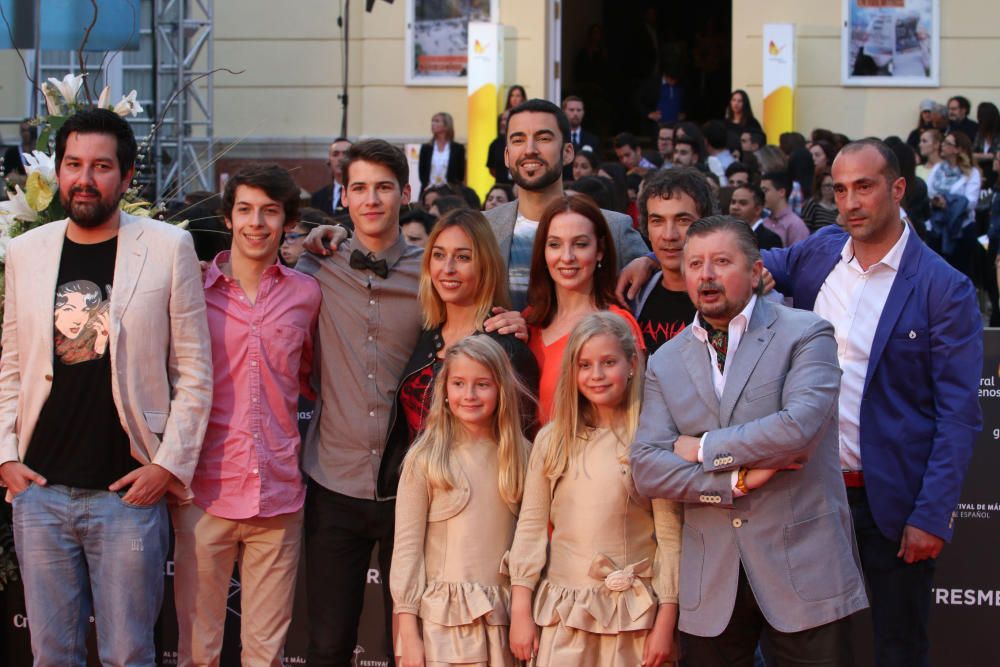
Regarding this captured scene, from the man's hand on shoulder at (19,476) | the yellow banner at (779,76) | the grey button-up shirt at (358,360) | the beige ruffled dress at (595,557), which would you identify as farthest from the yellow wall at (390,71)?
the beige ruffled dress at (595,557)

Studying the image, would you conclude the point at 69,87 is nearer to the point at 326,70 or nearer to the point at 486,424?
the point at 486,424

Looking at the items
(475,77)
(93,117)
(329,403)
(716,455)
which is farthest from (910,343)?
(475,77)

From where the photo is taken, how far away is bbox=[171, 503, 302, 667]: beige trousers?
4480 millimetres

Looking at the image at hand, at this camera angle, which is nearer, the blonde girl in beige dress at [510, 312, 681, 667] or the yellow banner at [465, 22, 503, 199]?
the blonde girl in beige dress at [510, 312, 681, 667]

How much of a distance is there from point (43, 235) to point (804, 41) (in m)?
12.1

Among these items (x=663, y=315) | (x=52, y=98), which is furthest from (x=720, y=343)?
(x=52, y=98)

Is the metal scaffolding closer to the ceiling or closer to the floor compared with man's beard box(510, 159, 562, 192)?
closer to the ceiling

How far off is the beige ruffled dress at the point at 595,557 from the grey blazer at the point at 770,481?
0.14m

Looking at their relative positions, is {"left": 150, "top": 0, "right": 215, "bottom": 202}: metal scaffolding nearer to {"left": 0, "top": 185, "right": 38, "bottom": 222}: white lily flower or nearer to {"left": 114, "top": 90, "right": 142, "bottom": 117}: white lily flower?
{"left": 114, "top": 90, "right": 142, "bottom": 117}: white lily flower

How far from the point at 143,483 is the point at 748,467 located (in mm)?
1892

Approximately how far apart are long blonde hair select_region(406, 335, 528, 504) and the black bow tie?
48cm

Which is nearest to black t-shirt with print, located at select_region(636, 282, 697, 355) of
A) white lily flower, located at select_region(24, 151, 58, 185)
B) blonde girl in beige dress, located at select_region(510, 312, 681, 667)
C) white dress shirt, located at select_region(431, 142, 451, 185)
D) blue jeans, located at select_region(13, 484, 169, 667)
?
blonde girl in beige dress, located at select_region(510, 312, 681, 667)

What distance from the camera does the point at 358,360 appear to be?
457 centimetres

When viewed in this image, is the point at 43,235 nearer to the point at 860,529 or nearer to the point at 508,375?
the point at 508,375
